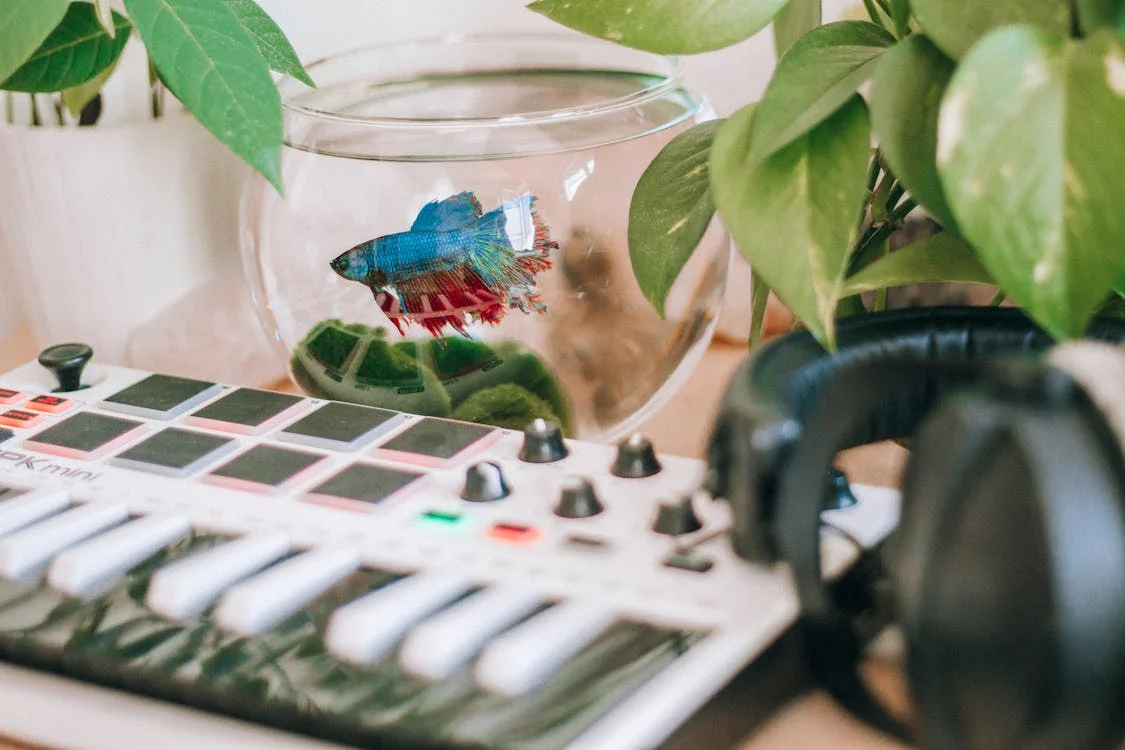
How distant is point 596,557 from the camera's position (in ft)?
1.27

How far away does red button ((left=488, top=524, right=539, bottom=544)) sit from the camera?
400 mm

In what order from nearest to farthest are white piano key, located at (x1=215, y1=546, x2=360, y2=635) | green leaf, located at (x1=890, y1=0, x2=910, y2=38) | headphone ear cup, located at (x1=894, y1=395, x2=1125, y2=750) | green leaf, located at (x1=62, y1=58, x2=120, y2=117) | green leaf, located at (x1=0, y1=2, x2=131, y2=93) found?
headphone ear cup, located at (x1=894, y1=395, x2=1125, y2=750), white piano key, located at (x1=215, y1=546, x2=360, y2=635), green leaf, located at (x1=890, y1=0, x2=910, y2=38), green leaf, located at (x1=0, y1=2, x2=131, y2=93), green leaf, located at (x1=62, y1=58, x2=120, y2=117)

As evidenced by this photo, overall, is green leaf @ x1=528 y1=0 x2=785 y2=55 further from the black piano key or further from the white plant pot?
the white plant pot

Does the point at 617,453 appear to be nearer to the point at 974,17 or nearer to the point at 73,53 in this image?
the point at 974,17

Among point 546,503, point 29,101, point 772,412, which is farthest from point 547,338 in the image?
point 29,101

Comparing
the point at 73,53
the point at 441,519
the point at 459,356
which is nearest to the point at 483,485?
the point at 441,519

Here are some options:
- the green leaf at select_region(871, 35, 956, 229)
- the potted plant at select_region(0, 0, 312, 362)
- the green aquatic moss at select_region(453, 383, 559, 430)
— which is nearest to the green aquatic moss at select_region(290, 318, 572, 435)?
the green aquatic moss at select_region(453, 383, 559, 430)

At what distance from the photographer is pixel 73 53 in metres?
0.60

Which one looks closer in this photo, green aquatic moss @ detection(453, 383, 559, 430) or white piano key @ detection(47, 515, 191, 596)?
white piano key @ detection(47, 515, 191, 596)

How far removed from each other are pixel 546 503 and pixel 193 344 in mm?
362

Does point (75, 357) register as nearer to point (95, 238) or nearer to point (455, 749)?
point (95, 238)

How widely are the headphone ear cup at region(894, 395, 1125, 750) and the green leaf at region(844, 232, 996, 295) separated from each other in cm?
18

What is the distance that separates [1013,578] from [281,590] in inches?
8.3

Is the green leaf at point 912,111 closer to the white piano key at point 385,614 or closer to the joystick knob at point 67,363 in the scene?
the white piano key at point 385,614
